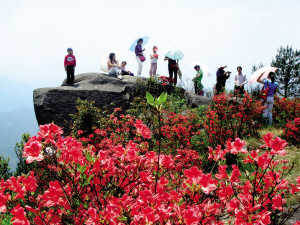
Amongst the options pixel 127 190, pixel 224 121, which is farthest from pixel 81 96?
pixel 127 190

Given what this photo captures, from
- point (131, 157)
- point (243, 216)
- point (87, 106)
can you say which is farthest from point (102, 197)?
point (87, 106)

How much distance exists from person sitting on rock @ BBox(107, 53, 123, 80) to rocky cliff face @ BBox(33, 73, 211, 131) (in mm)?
520

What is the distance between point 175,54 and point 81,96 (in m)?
4.72

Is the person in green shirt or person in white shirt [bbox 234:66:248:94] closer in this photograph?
person in white shirt [bbox 234:66:248:94]

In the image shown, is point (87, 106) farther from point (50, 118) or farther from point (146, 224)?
point (146, 224)

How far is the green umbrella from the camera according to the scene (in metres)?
10.1

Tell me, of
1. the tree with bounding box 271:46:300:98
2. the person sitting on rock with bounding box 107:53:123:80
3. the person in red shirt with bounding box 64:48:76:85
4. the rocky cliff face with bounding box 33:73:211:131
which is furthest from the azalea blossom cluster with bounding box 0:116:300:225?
the tree with bounding box 271:46:300:98

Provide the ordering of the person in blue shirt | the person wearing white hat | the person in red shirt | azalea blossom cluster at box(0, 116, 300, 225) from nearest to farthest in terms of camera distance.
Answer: azalea blossom cluster at box(0, 116, 300, 225) < the person in blue shirt < the person in red shirt < the person wearing white hat

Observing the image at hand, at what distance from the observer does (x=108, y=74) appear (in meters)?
10.2

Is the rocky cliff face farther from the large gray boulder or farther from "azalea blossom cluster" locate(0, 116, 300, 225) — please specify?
"azalea blossom cluster" locate(0, 116, 300, 225)

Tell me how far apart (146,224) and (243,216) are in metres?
0.59

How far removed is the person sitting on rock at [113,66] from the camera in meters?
10.1

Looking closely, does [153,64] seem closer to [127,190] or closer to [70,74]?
[70,74]

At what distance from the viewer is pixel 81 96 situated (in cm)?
819
